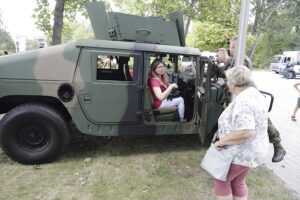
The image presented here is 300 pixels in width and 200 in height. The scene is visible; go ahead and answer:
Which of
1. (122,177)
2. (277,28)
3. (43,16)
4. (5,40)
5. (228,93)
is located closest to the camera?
(122,177)

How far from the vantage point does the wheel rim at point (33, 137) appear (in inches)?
173

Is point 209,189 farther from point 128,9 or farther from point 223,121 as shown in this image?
point 128,9

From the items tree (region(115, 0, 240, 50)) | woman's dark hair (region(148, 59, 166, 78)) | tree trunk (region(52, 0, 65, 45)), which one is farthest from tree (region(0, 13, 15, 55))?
woman's dark hair (region(148, 59, 166, 78))

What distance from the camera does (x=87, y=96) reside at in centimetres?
434

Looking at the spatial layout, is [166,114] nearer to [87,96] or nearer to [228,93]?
[228,93]

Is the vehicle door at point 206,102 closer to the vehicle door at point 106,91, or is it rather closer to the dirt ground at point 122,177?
the dirt ground at point 122,177

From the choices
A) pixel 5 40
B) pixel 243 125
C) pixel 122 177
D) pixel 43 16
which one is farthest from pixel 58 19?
pixel 5 40

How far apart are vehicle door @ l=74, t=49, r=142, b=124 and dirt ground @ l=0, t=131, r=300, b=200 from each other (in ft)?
2.23

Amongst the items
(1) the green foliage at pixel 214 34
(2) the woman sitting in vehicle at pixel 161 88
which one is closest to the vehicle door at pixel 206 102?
(2) the woman sitting in vehicle at pixel 161 88

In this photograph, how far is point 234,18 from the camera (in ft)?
Result: 58.9

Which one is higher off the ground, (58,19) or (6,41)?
(58,19)

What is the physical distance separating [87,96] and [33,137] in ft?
3.30

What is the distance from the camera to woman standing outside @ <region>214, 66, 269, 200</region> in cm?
257

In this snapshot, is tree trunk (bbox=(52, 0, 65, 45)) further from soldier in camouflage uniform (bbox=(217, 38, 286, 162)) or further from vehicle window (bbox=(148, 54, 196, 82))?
soldier in camouflage uniform (bbox=(217, 38, 286, 162))
